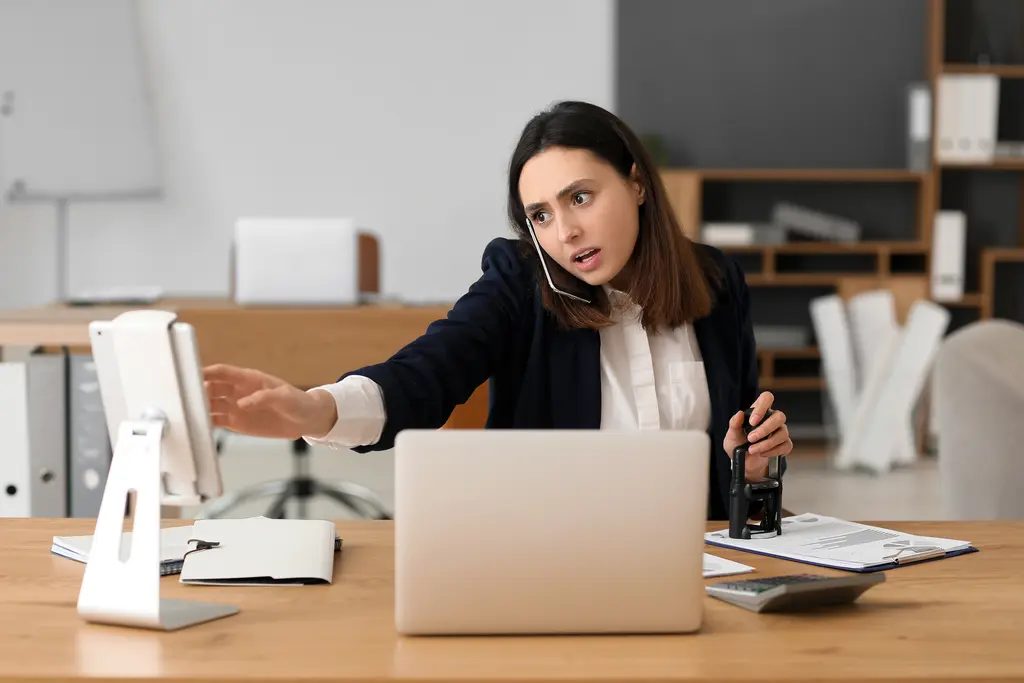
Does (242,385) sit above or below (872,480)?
above

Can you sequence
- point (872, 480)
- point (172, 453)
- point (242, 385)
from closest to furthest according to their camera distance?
point (172, 453) < point (242, 385) < point (872, 480)

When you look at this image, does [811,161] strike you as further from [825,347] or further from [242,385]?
[242,385]

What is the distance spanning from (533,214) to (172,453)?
81 cm

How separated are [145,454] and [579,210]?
0.86 m

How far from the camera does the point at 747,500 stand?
4.45 feet

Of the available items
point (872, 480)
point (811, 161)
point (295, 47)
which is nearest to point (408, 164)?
point (295, 47)

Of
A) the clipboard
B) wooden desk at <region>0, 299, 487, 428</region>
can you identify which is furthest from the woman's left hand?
wooden desk at <region>0, 299, 487, 428</region>

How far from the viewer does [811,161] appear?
5930mm

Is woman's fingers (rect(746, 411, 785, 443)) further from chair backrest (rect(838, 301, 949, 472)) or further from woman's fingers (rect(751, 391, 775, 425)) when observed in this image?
chair backrest (rect(838, 301, 949, 472))

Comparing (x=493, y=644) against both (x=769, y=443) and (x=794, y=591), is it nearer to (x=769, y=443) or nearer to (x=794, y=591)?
(x=794, y=591)

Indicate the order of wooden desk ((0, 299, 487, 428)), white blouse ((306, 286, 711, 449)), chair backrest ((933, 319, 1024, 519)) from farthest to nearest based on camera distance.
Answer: wooden desk ((0, 299, 487, 428))
chair backrest ((933, 319, 1024, 519))
white blouse ((306, 286, 711, 449))

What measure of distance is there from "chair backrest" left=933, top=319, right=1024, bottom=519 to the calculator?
117 cm

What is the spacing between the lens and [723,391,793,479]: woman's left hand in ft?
4.63

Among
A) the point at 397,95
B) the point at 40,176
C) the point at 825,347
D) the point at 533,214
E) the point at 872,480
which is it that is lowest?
the point at 872,480
